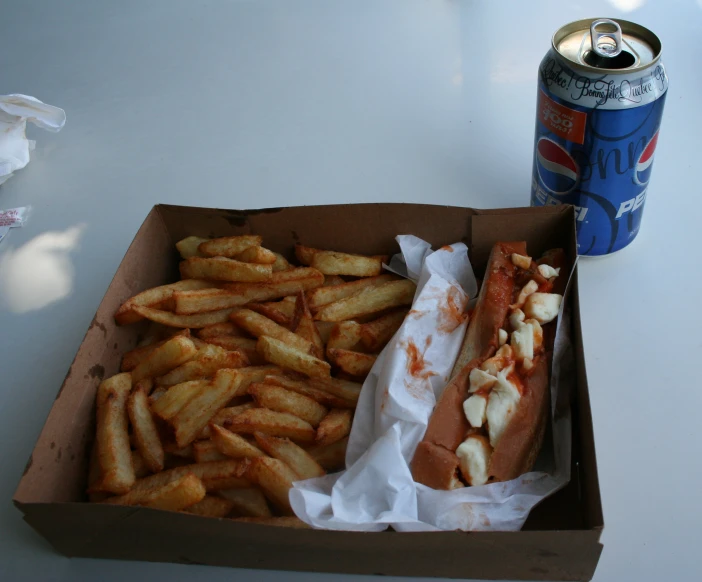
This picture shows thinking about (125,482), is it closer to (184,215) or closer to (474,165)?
(184,215)

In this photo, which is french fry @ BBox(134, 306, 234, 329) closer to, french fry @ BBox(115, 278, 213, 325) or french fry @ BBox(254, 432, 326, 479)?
french fry @ BBox(115, 278, 213, 325)

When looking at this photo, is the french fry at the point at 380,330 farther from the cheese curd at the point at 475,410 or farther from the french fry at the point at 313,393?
the cheese curd at the point at 475,410

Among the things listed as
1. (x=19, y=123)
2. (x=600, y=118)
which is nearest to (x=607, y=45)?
(x=600, y=118)

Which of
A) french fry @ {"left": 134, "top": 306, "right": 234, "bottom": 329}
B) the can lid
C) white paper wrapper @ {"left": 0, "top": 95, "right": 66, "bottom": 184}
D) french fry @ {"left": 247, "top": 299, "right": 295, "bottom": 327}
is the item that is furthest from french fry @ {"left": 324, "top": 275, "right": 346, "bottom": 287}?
white paper wrapper @ {"left": 0, "top": 95, "right": 66, "bottom": 184}

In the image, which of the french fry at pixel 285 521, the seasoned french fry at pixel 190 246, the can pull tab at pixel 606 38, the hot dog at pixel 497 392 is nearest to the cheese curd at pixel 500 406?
the hot dog at pixel 497 392

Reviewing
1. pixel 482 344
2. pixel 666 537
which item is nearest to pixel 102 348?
pixel 482 344

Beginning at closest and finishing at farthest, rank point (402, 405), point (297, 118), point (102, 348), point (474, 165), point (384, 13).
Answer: point (402, 405), point (102, 348), point (474, 165), point (297, 118), point (384, 13)
